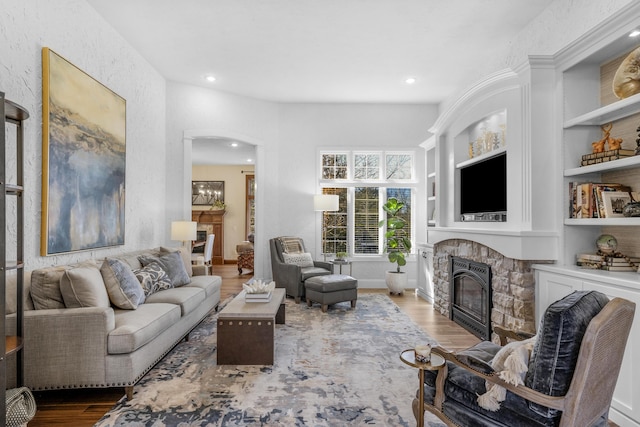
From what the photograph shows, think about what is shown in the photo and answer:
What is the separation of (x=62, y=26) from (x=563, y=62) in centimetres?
434

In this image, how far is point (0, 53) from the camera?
2662mm

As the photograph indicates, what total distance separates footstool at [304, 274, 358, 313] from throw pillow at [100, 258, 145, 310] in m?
2.41

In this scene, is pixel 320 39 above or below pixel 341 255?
above

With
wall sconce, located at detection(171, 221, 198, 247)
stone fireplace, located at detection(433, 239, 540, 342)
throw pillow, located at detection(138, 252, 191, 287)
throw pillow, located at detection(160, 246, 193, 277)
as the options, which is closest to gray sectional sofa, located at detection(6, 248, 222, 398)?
throw pillow, located at detection(138, 252, 191, 287)

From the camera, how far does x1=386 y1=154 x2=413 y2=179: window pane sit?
22.7 feet

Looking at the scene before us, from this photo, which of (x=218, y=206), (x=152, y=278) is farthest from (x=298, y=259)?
(x=218, y=206)

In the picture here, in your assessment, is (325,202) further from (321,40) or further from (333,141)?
(321,40)

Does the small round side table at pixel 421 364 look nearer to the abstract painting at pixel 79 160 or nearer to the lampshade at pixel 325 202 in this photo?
the abstract painting at pixel 79 160

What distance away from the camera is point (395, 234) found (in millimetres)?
6562

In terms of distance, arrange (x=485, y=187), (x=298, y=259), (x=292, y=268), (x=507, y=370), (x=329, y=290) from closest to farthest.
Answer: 1. (x=507, y=370)
2. (x=485, y=187)
3. (x=329, y=290)
4. (x=292, y=268)
5. (x=298, y=259)

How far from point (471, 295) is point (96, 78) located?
471cm

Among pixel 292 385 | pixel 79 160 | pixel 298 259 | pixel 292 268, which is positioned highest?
pixel 79 160

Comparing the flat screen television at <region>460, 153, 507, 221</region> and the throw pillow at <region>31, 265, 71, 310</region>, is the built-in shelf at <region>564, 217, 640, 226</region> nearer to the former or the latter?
the flat screen television at <region>460, 153, 507, 221</region>

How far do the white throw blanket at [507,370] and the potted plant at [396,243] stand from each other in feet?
14.4
